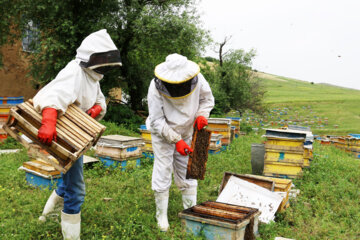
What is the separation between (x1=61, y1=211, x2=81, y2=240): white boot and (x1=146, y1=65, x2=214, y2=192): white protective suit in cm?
90

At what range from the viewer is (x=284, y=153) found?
5434mm

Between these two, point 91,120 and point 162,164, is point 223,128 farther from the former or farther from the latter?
point 91,120

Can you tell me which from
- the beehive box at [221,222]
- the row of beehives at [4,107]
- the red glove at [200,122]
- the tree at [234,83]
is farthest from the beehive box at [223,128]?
the tree at [234,83]

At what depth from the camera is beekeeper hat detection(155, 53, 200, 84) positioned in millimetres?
3023

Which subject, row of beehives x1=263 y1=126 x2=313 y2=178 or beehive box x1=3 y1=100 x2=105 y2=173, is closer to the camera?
beehive box x1=3 y1=100 x2=105 y2=173

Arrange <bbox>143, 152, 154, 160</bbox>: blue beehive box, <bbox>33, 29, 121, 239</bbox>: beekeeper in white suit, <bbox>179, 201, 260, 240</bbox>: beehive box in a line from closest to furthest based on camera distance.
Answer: <bbox>33, 29, 121, 239</bbox>: beekeeper in white suit < <bbox>179, 201, 260, 240</bbox>: beehive box < <bbox>143, 152, 154, 160</bbox>: blue beehive box

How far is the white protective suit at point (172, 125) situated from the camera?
3.30 meters

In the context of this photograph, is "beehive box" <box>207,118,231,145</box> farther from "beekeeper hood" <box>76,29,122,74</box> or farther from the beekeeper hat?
"beekeeper hood" <box>76,29,122,74</box>

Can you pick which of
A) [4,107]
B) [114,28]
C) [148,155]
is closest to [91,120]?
[148,155]

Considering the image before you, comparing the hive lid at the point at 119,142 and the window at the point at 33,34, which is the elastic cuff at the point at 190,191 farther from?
the window at the point at 33,34

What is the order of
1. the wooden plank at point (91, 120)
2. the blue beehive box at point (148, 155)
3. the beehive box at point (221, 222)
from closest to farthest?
the wooden plank at point (91, 120), the beehive box at point (221, 222), the blue beehive box at point (148, 155)

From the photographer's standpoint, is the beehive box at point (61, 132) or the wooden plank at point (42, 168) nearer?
the beehive box at point (61, 132)

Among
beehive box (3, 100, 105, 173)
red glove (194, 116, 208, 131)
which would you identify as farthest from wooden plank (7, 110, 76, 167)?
red glove (194, 116, 208, 131)

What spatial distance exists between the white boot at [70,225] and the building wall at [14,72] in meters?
10.9
